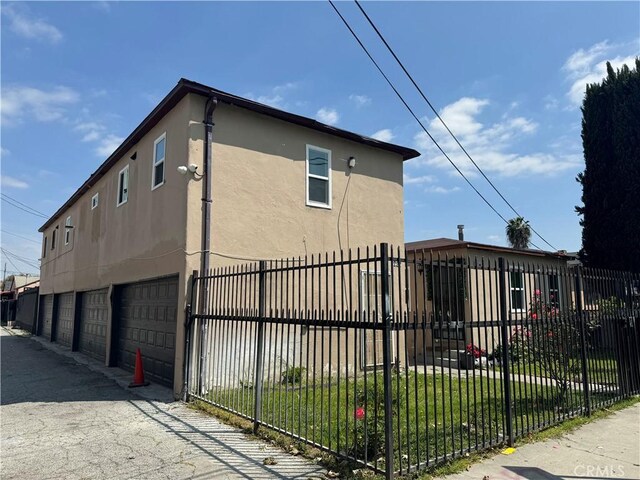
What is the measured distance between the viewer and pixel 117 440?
5809 mm

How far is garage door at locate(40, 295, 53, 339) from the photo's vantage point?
2191 cm

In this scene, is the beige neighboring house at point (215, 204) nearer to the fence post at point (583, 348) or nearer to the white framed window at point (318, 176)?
the white framed window at point (318, 176)

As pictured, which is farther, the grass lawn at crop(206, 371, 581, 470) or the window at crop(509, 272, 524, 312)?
the window at crop(509, 272, 524, 312)


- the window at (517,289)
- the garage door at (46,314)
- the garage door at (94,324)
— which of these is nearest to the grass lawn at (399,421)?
the window at (517,289)

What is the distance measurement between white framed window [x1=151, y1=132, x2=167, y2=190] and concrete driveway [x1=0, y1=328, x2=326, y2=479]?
4576 mm

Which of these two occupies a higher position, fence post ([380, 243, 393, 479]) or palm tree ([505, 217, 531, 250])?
Answer: palm tree ([505, 217, 531, 250])

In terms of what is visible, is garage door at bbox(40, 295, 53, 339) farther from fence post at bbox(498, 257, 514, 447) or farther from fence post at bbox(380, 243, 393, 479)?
fence post at bbox(498, 257, 514, 447)

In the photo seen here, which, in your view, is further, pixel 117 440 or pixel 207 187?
pixel 207 187

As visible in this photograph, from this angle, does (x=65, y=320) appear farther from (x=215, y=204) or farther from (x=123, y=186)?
(x=215, y=204)

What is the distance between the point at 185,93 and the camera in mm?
8953

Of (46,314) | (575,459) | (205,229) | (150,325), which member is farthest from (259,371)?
(46,314)

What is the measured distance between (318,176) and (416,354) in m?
7.06

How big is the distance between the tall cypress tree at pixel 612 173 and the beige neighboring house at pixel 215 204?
8.83 meters

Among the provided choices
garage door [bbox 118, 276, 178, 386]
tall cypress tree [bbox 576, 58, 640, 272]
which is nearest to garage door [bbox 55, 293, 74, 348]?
garage door [bbox 118, 276, 178, 386]
